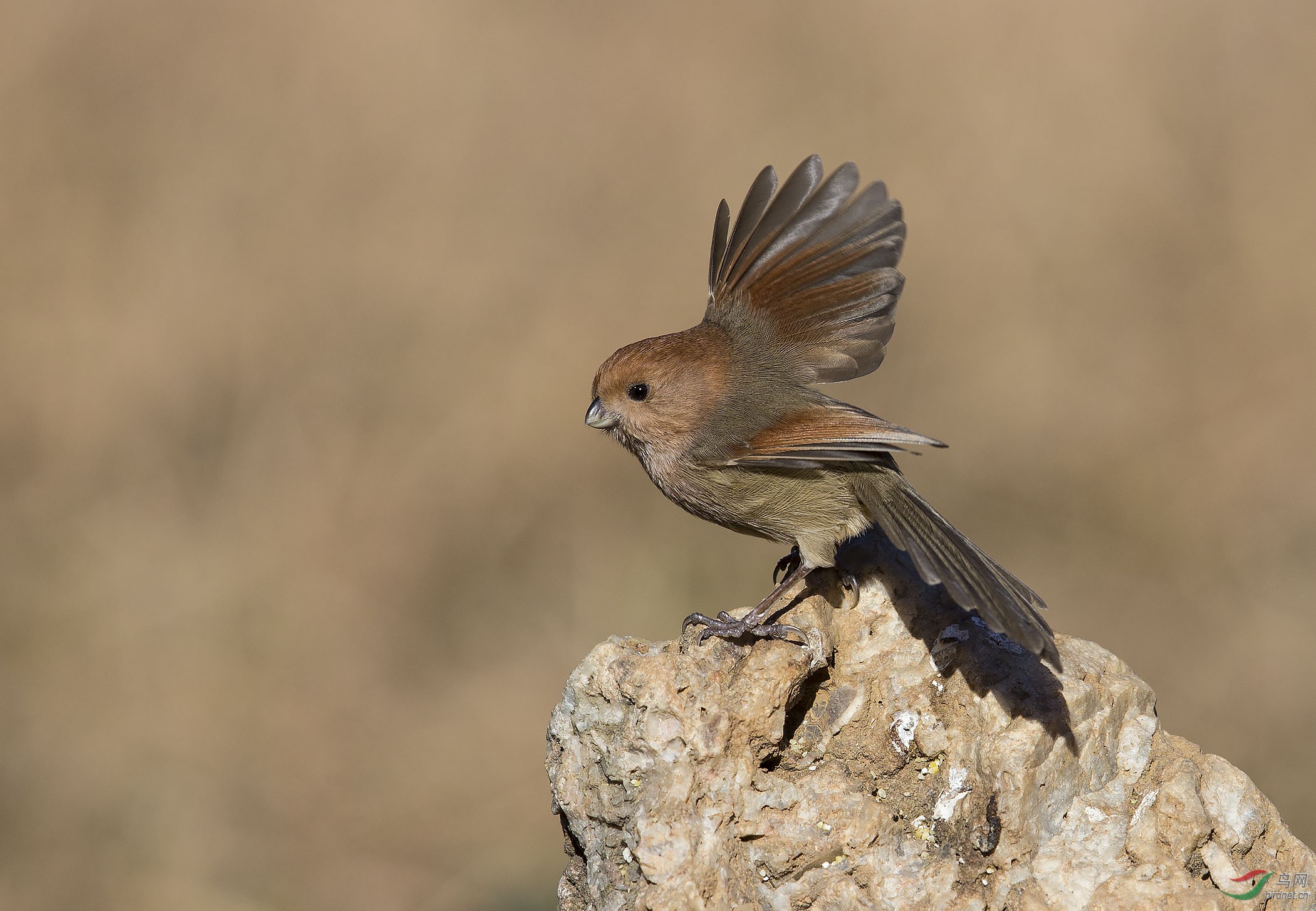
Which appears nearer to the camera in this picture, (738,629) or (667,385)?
(738,629)

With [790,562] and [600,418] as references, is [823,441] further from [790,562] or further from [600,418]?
[600,418]

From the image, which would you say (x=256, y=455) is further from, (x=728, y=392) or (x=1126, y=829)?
(x=1126, y=829)

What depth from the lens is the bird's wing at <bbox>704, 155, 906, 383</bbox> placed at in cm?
461

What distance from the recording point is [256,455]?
841 centimetres

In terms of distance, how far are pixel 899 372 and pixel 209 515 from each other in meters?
5.40

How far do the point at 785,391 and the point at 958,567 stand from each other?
1174 mm

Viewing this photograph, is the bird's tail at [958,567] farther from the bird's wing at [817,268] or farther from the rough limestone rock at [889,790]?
the bird's wing at [817,268]

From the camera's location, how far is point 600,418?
4.56 meters

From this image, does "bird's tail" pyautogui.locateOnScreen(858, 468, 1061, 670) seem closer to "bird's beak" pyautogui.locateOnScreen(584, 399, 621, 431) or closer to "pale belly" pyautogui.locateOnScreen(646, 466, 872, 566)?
"pale belly" pyautogui.locateOnScreen(646, 466, 872, 566)

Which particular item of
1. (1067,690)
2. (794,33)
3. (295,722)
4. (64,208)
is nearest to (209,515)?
(295,722)

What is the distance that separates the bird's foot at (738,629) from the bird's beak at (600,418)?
94 cm

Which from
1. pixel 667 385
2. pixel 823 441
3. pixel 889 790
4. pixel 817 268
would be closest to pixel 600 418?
pixel 667 385

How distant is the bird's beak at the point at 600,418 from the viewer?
14.9ft

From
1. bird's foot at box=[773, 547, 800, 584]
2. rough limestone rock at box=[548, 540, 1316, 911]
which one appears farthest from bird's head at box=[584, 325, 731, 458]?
rough limestone rock at box=[548, 540, 1316, 911]
